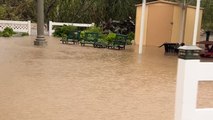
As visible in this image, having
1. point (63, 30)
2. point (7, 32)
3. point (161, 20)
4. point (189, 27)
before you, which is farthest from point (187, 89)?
point (7, 32)

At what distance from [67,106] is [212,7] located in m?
24.1

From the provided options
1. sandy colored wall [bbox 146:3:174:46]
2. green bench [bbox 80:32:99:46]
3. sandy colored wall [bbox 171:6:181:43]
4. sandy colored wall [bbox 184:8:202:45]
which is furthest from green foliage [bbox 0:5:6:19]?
sandy colored wall [bbox 184:8:202:45]

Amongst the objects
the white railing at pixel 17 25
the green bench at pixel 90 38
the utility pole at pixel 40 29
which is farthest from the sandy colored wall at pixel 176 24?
the white railing at pixel 17 25

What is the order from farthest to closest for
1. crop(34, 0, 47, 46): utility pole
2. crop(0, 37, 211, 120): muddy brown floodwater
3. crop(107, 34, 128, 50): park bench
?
crop(34, 0, 47, 46): utility pole
crop(107, 34, 128, 50): park bench
crop(0, 37, 211, 120): muddy brown floodwater

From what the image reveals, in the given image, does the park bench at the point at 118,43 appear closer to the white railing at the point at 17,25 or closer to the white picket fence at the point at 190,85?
the white railing at the point at 17,25

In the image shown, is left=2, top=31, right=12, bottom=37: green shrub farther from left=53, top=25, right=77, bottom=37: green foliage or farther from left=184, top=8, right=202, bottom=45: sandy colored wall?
left=184, top=8, right=202, bottom=45: sandy colored wall

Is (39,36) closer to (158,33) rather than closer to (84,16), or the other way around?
(158,33)

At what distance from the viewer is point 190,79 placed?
3994 millimetres

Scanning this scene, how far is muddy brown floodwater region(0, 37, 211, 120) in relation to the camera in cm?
595

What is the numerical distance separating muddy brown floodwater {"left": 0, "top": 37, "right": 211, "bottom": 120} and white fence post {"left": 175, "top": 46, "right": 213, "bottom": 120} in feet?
5.84

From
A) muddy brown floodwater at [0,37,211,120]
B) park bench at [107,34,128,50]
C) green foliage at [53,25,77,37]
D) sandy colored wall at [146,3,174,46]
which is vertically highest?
sandy colored wall at [146,3,174,46]

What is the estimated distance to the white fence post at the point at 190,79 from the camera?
3.96 meters

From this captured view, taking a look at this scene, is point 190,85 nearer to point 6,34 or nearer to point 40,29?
point 40,29

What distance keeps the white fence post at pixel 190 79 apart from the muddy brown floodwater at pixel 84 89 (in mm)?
1779
